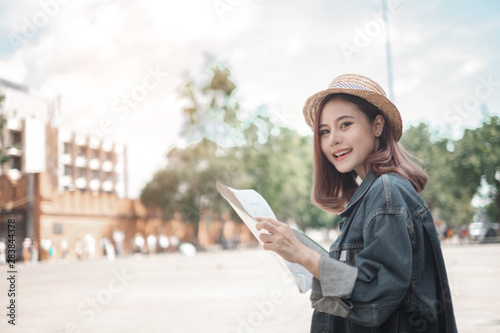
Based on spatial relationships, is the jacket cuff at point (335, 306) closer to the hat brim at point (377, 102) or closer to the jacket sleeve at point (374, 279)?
the jacket sleeve at point (374, 279)

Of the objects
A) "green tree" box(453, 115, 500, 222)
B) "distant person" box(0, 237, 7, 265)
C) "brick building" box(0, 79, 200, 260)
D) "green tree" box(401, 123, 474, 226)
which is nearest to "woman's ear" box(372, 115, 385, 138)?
"green tree" box(453, 115, 500, 222)

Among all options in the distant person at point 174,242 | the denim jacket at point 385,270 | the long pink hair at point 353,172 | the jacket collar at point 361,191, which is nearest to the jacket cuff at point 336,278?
the denim jacket at point 385,270

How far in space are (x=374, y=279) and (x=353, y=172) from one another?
27.5 inches

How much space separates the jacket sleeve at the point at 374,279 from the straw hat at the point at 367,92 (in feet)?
1.55

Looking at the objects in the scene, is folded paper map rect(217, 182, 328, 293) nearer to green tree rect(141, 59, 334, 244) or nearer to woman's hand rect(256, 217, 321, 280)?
woman's hand rect(256, 217, 321, 280)

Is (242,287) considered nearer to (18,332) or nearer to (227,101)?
(18,332)

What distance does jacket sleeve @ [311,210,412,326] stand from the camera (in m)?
1.56

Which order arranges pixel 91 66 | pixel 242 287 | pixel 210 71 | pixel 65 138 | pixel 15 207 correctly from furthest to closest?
1. pixel 65 138
2. pixel 91 66
3. pixel 210 71
4. pixel 15 207
5. pixel 242 287

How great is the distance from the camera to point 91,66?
56.3 m

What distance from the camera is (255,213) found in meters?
1.72

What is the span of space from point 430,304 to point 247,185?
1787 inches

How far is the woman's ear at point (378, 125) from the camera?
195cm

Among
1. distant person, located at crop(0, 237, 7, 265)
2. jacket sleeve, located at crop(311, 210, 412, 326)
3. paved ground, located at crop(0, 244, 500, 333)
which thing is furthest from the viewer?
distant person, located at crop(0, 237, 7, 265)

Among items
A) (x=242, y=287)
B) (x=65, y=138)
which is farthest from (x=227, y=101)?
(x=242, y=287)
